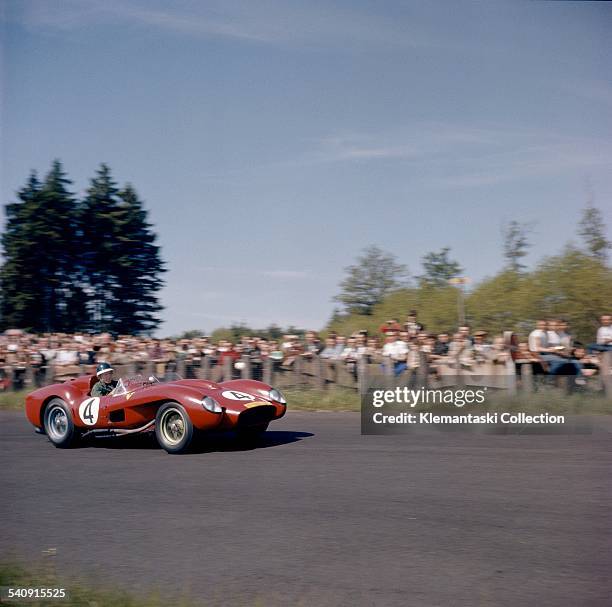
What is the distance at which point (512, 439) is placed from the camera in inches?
389

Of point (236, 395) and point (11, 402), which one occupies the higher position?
point (236, 395)

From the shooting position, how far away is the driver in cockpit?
10.3m

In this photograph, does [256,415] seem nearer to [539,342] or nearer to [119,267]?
[539,342]

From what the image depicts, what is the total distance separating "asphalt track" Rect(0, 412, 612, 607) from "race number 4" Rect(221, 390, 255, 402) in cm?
66

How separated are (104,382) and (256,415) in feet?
7.69

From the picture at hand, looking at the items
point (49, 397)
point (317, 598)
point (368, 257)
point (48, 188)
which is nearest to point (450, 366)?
point (49, 397)

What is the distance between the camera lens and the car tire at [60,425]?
10.3m

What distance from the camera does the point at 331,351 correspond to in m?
15.8

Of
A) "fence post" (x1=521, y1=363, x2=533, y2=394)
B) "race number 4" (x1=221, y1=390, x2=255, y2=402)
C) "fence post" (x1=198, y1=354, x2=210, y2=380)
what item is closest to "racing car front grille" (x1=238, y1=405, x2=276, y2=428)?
"race number 4" (x1=221, y1=390, x2=255, y2=402)

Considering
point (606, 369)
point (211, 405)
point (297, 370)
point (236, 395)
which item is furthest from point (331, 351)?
point (211, 405)

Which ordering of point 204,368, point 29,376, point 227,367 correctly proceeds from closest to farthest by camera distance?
point 227,367
point 204,368
point 29,376

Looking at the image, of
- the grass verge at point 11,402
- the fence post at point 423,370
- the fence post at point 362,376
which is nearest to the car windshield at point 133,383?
the fence post at point 423,370

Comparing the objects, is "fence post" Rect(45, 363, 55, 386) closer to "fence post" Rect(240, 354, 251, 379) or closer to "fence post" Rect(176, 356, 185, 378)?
"fence post" Rect(176, 356, 185, 378)

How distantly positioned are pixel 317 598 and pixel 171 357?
13695 mm
